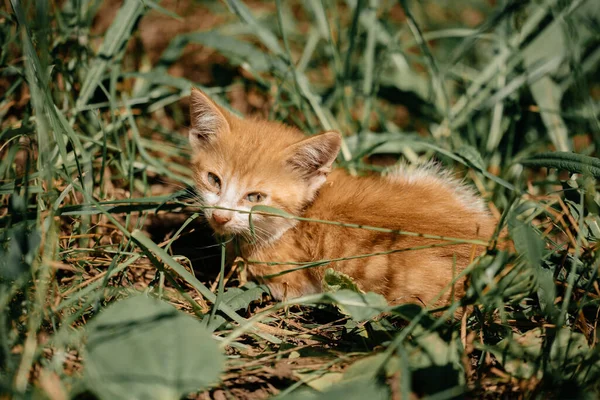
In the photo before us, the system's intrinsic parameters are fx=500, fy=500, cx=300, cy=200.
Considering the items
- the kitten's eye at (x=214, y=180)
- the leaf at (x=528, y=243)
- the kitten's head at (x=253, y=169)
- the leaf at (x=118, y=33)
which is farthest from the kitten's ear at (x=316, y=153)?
the leaf at (x=118, y=33)

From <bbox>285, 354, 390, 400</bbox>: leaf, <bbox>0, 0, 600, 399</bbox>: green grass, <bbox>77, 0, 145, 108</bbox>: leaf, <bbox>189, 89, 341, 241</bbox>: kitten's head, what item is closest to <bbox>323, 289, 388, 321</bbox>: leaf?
<bbox>0, 0, 600, 399</bbox>: green grass

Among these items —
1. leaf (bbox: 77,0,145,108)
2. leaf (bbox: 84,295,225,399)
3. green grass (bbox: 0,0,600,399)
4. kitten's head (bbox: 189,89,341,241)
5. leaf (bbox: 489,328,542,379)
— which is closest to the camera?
leaf (bbox: 84,295,225,399)

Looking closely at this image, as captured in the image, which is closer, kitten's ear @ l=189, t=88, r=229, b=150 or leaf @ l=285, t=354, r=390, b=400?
leaf @ l=285, t=354, r=390, b=400

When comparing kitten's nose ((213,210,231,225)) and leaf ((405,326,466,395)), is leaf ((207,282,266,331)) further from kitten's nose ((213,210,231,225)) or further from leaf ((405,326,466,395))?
leaf ((405,326,466,395))

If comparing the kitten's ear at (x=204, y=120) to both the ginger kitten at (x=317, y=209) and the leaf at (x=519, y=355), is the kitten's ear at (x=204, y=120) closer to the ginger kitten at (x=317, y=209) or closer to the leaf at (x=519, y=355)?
the ginger kitten at (x=317, y=209)

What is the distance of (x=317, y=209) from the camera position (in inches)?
83.9

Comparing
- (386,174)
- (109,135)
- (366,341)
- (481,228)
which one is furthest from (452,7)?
(366,341)

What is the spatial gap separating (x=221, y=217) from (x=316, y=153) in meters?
0.47

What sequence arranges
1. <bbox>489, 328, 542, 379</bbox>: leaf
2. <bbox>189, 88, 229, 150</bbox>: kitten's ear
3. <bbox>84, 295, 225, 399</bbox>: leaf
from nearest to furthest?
1. <bbox>84, 295, 225, 399</bbox>: leaf
2. <bbox>489, 328, 542, 379</bbox>: leaf
3. <bbox>189, 88, 229, 150</bbox>: kitten's ear

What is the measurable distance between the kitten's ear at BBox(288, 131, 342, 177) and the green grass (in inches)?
13.2

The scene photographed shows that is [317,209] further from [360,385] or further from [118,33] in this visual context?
[118,33]

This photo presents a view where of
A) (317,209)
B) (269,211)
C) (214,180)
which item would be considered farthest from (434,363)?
(214,180)

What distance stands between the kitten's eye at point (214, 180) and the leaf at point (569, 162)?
4.13ft

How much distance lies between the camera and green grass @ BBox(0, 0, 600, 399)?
138 cm
